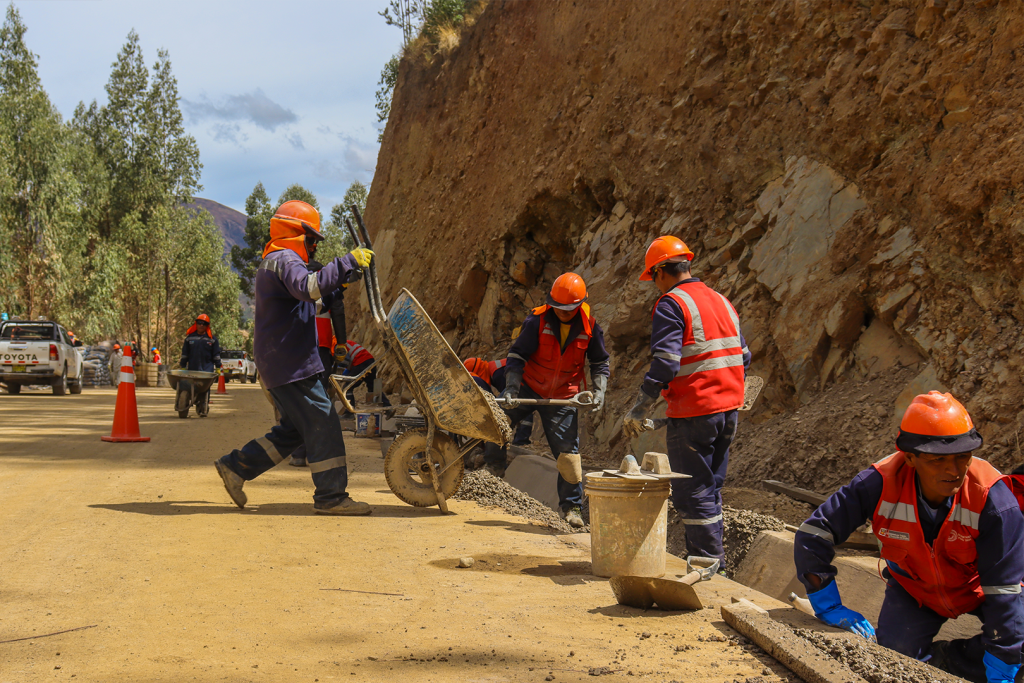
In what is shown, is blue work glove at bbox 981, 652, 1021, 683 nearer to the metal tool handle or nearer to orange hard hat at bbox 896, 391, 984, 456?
orange hard hat at bbox 896, 391, 984, 456

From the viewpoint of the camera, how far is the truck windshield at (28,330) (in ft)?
72.5

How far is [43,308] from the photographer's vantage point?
33.5 meters

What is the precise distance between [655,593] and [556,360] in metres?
2.84

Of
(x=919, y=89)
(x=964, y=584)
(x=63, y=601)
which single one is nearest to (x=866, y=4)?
(x=919, y=89)

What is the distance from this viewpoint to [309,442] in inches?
218

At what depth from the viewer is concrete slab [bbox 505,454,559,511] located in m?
7.49

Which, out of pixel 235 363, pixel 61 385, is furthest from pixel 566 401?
pixel 235 363

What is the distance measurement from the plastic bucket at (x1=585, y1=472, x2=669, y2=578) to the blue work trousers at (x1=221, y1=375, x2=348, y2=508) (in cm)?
220

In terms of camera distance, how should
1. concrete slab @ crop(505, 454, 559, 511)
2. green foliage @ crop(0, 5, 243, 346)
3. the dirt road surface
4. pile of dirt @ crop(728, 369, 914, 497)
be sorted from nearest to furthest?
1. the dirt road surface
2. pile of dirt @ crop(728, 369, 914, 497)
3. concrete slab @ crop(505, 454, 559, 511)
4. green foliage @ crop(0, 5, 243, 346)

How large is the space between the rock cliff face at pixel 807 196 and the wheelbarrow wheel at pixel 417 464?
2.97m

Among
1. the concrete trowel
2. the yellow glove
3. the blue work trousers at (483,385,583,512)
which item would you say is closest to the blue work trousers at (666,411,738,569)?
the concrete trowel

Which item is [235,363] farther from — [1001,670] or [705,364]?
[1001,670]

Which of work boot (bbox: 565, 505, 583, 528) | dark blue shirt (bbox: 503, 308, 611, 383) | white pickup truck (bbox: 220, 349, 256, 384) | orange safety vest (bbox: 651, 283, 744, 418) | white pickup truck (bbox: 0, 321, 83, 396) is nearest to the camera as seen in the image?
orange safety vest (bbox: 651, 283, 744, 418)

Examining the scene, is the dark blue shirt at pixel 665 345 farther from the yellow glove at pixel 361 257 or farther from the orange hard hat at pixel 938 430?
the yellow glove at pixel 361 257
